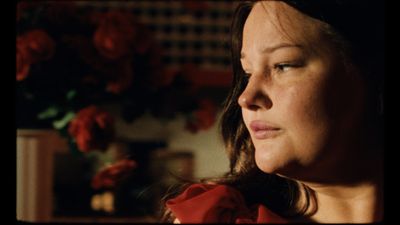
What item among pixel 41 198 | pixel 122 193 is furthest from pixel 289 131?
pixel 122 193

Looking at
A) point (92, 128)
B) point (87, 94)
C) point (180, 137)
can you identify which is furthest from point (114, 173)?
point (180, 137)

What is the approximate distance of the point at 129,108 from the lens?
1.24 metres

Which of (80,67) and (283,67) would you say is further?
(80,67)

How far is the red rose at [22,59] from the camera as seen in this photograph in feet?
3.54

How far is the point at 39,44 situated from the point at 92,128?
0.19 meters

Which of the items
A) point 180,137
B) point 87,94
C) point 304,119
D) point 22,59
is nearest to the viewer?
point 304,119

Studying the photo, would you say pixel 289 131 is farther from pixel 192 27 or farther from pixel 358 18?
pixel 192 27

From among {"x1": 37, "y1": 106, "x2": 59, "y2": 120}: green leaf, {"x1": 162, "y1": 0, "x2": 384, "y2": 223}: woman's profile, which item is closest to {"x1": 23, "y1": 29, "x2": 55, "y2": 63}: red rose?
{"x1": 37, "y1": 106, "x2": 59, "y2": 120}: green leaf

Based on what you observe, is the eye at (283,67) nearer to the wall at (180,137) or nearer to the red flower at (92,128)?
the red flower at (92,128)

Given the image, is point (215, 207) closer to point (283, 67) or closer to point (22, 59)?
point (283, 67)

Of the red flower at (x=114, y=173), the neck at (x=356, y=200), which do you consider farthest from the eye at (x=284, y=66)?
the red flower at (x=114, y=173)

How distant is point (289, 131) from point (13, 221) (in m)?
0.31

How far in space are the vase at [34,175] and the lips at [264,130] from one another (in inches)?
23.7

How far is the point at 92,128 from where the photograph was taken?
1.09m
